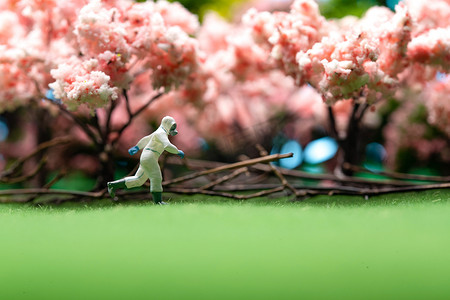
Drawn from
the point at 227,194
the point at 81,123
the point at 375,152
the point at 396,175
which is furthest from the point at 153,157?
the point at 375,152

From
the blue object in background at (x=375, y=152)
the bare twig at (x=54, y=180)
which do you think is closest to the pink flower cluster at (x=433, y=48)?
the bare twig at (x=54, y=180)

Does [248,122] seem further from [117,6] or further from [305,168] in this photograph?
[117,6]

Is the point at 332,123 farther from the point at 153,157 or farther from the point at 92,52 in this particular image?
the point at 92,52

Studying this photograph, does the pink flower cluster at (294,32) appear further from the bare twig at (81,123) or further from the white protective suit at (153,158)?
the bare twig at (81,123)

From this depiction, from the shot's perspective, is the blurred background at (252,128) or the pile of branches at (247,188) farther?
the blurred background at (252,128)

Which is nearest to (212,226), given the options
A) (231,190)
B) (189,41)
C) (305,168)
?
(189,41)

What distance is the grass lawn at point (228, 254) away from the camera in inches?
51.2

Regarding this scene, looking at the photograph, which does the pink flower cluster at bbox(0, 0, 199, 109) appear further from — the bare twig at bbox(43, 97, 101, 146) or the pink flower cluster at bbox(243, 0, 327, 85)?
the pink flower cluster at bbox(243, 0, 327, 85)

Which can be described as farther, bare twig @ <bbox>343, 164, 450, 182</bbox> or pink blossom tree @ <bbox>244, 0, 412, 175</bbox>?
bare twig @ <bbox>343, 164, 450, 182</bbox>

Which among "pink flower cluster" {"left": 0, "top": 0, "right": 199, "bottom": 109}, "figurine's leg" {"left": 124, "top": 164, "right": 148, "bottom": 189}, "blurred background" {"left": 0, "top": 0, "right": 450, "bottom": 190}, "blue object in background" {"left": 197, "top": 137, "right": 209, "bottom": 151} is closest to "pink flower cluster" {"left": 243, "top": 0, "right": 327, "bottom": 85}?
"pink flower cluster" {"left": 0, "top": 0, "right": 199, "bottom": 109}

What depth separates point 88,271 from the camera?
1.43 metres

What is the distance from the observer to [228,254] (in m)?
1.55

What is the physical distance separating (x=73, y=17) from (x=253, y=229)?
1700 millimetres

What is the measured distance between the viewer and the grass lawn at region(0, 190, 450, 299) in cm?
130
